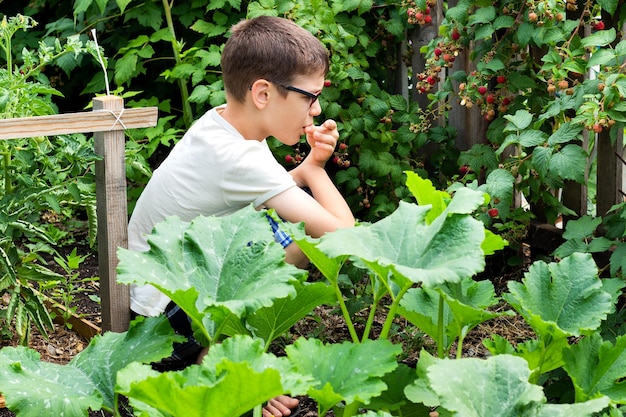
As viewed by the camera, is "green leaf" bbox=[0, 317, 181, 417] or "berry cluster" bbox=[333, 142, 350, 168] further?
"berry cluster" bbox=[333, 142, 350, 168]

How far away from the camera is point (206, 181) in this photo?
263 centimetres

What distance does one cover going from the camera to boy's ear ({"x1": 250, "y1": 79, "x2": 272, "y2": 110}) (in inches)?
108

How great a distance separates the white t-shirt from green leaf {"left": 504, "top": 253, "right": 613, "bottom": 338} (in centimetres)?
87

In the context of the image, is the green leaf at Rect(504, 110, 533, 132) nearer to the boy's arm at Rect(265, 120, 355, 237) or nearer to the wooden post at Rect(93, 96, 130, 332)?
the boy's arm at Rect(265, 120, 355, 237)

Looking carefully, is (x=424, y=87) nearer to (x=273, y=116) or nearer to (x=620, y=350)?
(x=273, y=116)

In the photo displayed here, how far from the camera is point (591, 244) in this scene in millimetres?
2777

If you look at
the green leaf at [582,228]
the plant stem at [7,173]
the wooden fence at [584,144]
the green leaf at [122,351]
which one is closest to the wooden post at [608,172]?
the wooden fence at [584,144]

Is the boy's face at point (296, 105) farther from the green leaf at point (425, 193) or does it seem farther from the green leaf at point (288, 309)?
the green leaf at point (288, 309)

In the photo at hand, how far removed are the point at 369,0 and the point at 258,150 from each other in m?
1.34

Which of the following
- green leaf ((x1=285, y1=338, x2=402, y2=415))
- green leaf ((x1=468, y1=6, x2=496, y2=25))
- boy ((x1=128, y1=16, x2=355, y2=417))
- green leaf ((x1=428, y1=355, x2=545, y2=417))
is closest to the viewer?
green leaf ((x1=428, y1=355, x2=545, y2=417))

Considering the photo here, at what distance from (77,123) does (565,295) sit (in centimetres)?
144

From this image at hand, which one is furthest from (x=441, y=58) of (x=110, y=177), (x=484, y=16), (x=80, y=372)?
(x=80, y=372)

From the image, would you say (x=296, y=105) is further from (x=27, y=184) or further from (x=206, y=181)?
(x=27, y=184)

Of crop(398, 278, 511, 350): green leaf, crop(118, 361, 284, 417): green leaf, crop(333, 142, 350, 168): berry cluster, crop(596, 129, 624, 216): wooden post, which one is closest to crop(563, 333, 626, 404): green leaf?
crop(398, 278, 511, 350): green leaf
